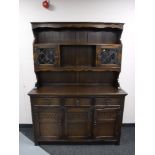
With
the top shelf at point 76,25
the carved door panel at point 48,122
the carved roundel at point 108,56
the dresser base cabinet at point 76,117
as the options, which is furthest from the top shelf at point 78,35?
the carved door panel at point 48,122

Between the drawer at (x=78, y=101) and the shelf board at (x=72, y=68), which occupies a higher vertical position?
the shelf board at (x=72, y=68)

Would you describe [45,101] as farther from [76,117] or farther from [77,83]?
[77,83]

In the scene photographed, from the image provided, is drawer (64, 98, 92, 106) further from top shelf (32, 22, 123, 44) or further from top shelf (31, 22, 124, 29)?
top shelf (31, 22, 124, 29)

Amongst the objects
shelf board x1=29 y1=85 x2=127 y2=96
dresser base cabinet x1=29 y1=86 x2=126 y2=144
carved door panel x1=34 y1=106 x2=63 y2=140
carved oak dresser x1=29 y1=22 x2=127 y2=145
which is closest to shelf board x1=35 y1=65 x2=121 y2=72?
carved oak dresser x1=29 y1=22 x2=127 y2=145

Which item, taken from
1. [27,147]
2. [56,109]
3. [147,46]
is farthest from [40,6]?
[147,46]

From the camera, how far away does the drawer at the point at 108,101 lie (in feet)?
8.59

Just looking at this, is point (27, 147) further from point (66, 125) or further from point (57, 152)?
point (66, 125)

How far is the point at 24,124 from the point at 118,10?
265 cm

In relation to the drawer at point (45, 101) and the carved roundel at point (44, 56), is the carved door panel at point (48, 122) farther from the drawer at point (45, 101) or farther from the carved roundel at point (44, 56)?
the carved roundel at point (44, 56)

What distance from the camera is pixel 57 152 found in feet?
8.64

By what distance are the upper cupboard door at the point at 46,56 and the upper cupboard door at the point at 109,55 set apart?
65 centimetres

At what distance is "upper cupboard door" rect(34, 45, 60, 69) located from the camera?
9.03 ft

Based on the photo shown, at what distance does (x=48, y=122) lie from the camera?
106 inches

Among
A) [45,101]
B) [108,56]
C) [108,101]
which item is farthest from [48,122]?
[108,56]
